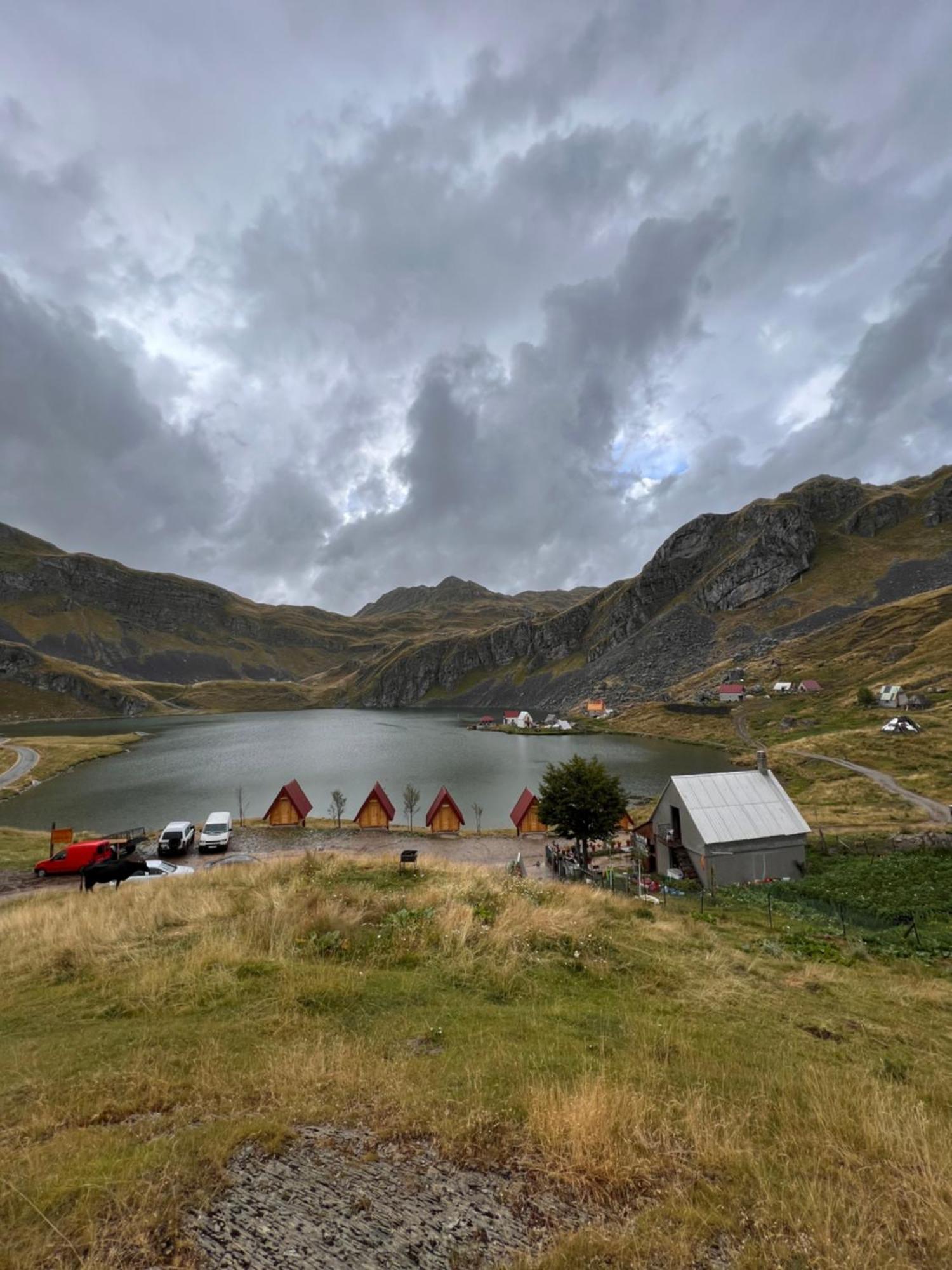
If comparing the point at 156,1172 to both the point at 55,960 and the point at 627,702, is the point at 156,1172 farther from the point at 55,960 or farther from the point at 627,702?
the point at 627,702

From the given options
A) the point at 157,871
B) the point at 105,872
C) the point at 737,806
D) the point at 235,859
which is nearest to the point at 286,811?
the point at 235,859

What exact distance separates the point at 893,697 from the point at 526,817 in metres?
75.9

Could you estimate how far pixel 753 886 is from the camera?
88.0ft

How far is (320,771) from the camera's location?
7694 centimetres

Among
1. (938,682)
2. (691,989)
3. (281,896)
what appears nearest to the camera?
(691,989)

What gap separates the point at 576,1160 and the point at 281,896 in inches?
472

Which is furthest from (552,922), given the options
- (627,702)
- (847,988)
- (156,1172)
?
(627,702)

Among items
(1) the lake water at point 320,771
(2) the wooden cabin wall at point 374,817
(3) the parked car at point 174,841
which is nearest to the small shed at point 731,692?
(1) the lake water at point 320,771

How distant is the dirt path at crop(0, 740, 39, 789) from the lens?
71856 mm

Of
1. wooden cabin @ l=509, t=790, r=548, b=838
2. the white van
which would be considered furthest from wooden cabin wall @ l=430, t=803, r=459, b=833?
the white van

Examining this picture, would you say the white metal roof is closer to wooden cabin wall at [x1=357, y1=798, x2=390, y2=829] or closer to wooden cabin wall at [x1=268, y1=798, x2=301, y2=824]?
wooden cabin wall at [x1=357, y1=798, x2=390, y2=829]

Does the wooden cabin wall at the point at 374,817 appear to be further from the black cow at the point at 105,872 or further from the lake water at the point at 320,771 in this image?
the black cow at the point at 105,872

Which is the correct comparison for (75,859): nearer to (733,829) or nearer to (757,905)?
(757,905)

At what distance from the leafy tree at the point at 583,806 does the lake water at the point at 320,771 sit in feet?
54.4
